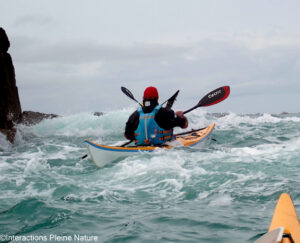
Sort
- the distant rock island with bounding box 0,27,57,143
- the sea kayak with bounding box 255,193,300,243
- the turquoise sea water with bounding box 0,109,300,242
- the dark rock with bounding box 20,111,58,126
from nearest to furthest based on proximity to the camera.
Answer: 1. the sea kayak with bounding box 255,193,300,243
2. the turquoise sea water with bounding box 0,109,300,242
3. the distant rock island with bounding box 0,27,57,143
4. the dark rock with bounding box 20,111,58,126

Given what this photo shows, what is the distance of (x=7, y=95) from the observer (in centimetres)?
1438

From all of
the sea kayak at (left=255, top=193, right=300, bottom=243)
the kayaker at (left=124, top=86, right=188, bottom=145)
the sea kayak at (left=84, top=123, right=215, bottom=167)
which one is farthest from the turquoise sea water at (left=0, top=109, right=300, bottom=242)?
the kayaker at (left=124, top=86, right=188, bottom=145)

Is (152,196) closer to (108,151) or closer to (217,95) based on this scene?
(108,151)

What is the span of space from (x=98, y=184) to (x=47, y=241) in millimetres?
2411

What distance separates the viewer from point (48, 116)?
23.1 m

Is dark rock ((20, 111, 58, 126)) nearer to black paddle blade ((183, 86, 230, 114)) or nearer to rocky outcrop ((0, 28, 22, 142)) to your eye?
rocky outcrop ((0, 28, 22, 142))

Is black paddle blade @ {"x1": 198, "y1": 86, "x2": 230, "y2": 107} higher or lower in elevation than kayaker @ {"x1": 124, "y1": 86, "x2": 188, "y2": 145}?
higher

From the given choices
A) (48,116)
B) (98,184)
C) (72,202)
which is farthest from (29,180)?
(48,116)

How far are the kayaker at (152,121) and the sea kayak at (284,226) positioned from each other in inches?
175

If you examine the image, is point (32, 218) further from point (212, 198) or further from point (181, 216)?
point (212, 198)

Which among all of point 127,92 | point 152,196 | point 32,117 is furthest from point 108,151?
point 32,117

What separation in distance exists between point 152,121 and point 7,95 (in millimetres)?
9144

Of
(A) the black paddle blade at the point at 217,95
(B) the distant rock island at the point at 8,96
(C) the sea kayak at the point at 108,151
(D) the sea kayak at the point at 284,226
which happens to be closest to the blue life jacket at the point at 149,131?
(C) the sea kayak at the point at 108,151

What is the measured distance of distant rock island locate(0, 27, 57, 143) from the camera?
13.5m
